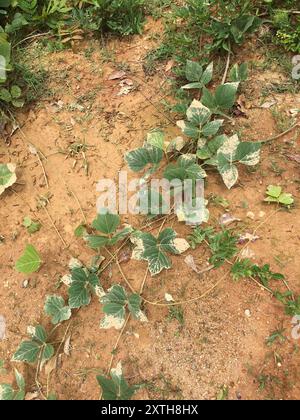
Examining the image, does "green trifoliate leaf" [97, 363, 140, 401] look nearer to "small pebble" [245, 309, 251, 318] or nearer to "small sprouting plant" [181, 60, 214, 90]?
"small pebble" [245, 309, 251, 318]

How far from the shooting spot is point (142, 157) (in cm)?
233

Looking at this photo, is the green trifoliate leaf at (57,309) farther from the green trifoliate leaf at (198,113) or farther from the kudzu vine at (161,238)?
the green trifoliate leaf at (198,113)

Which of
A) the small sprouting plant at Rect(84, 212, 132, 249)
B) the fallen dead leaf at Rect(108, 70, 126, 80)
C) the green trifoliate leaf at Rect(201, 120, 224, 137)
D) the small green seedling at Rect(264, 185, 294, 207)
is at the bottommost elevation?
the small green seedling at Rect(264, 185, 294, 207)

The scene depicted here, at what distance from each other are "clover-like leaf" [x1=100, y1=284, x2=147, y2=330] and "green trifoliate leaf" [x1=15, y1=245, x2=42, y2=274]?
0.42 meters

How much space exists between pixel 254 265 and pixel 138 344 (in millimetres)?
654

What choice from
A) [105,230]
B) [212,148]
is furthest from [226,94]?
[105,230]

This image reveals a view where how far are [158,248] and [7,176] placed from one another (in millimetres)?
1008

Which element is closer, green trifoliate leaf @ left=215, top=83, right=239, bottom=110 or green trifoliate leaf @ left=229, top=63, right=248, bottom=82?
green trifoliate leaf @ left=215, top=83, right=239, bottom=110

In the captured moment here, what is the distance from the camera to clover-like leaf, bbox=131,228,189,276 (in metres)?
2.10

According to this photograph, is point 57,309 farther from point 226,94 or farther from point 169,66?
point 169,66

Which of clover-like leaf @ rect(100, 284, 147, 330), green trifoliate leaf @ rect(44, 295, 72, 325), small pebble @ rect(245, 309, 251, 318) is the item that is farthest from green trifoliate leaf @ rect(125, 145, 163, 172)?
small pebble @ rect(245, 309, 251, 318)

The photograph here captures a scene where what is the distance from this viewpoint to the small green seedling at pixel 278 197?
2217mm

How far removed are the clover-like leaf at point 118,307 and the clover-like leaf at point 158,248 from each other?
6.5 inches

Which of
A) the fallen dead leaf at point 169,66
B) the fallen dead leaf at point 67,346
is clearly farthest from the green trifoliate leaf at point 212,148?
the fallen dead leaf at point 67,346
